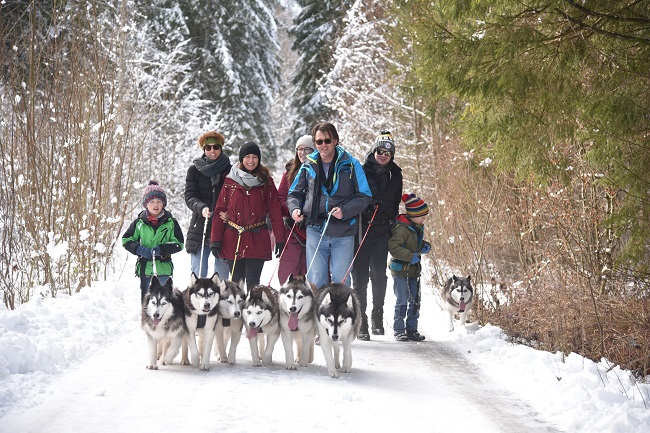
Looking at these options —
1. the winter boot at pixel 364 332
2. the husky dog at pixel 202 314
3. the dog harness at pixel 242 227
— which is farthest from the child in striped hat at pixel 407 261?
the husky dog at pixel 202 314

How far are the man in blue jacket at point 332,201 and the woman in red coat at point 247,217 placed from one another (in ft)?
1.42

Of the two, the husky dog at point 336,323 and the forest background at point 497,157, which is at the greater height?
the forest background at point 497,157

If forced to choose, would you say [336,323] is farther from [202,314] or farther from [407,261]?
[407,261]

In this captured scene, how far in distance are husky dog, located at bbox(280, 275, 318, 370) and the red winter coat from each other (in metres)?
1.20

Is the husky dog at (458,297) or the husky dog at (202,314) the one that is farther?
the husky dog at (458,297)

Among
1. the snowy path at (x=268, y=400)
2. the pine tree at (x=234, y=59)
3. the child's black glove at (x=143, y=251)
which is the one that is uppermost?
the pine tree at (x=234, y=59)

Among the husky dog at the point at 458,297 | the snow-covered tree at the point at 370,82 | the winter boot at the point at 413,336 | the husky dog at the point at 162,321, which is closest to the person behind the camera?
the husky dog at the point at 162,321

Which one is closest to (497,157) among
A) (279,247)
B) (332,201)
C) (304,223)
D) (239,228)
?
(332,201)

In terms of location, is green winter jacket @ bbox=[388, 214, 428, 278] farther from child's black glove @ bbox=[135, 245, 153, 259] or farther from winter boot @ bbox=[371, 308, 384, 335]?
child's black glove @ bbox=[135, 245, 153, 259]

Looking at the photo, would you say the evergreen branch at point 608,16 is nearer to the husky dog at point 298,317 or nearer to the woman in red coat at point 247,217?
the husky dog at point 298,317

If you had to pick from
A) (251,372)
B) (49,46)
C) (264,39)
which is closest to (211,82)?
(264,39)

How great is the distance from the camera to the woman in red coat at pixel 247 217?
7945mm

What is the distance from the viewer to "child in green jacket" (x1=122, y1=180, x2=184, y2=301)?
776 centimetres

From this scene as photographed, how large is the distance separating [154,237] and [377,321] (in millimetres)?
3211
